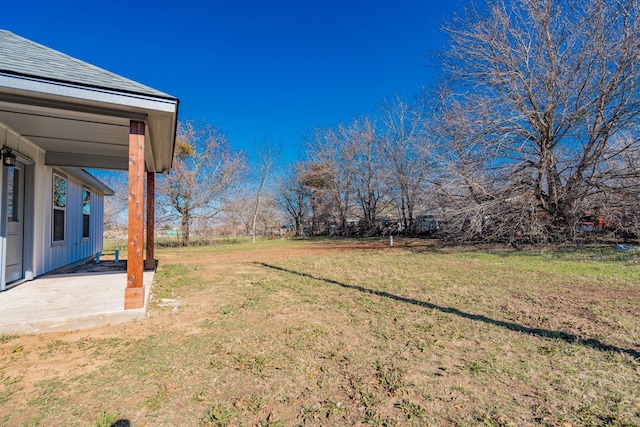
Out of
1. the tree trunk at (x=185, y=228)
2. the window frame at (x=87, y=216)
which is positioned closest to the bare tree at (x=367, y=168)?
the tree trunk at (x=185, y=228)

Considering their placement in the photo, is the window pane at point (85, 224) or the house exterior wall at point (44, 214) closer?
the house exterior wall at point (44, 214)

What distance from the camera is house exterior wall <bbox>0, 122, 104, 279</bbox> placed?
5152mm

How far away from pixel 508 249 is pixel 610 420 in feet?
36.2

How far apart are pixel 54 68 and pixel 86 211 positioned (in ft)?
23.7

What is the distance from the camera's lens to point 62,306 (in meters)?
3.74

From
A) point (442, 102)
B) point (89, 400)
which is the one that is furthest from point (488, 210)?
point (89, 400)

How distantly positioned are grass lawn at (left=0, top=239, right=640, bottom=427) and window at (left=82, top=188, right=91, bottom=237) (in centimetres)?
611

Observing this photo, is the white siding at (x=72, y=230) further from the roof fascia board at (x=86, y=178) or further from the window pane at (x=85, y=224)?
the window pane at (x=85, y=224)

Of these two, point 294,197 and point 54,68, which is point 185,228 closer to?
point 294,197

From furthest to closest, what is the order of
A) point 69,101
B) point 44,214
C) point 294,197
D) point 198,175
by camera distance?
point 294,197 → point 198,175 → point 44,214 → point 69,101

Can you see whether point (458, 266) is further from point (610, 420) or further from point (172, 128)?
point (172, 128)

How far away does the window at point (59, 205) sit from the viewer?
6.79 m

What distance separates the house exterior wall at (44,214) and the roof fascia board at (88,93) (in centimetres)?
180

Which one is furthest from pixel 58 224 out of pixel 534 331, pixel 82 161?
pixel 534 331
